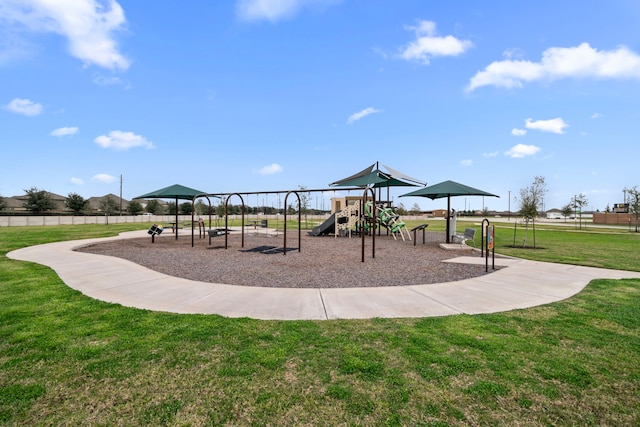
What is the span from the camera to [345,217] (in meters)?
18.2

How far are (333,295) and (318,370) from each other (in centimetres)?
246

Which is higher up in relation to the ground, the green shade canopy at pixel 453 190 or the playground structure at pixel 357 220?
the green shade canopy at pixel 453 190

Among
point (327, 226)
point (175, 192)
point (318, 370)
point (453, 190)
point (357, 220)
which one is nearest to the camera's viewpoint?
point (318, 370)

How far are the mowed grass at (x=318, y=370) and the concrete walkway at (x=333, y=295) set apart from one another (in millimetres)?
379

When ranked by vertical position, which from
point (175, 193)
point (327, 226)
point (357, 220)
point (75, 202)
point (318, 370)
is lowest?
point (318, 370)

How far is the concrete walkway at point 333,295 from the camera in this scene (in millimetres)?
4375

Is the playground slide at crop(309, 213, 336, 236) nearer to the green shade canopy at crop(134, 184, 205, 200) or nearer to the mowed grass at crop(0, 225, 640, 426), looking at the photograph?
the green shade canopy at crop(134, 184, 205, 200)

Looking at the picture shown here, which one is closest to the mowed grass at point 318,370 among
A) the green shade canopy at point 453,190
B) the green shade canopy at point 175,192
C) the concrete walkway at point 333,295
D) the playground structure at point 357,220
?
the concrete walkway at point 333,295

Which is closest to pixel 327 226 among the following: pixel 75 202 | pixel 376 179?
pixel 376 179

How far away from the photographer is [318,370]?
2.74 m

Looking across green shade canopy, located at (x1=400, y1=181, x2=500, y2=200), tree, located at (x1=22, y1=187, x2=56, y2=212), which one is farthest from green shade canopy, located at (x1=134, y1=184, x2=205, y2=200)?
tree, located at (x1=22, y1=187, x2=56, y2=212)

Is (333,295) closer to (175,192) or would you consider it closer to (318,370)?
(318,370)

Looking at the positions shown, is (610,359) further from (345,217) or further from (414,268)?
(345,217)

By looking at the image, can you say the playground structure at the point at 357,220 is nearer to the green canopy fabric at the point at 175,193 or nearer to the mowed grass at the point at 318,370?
the green canopy fabric at the point at 175,193
